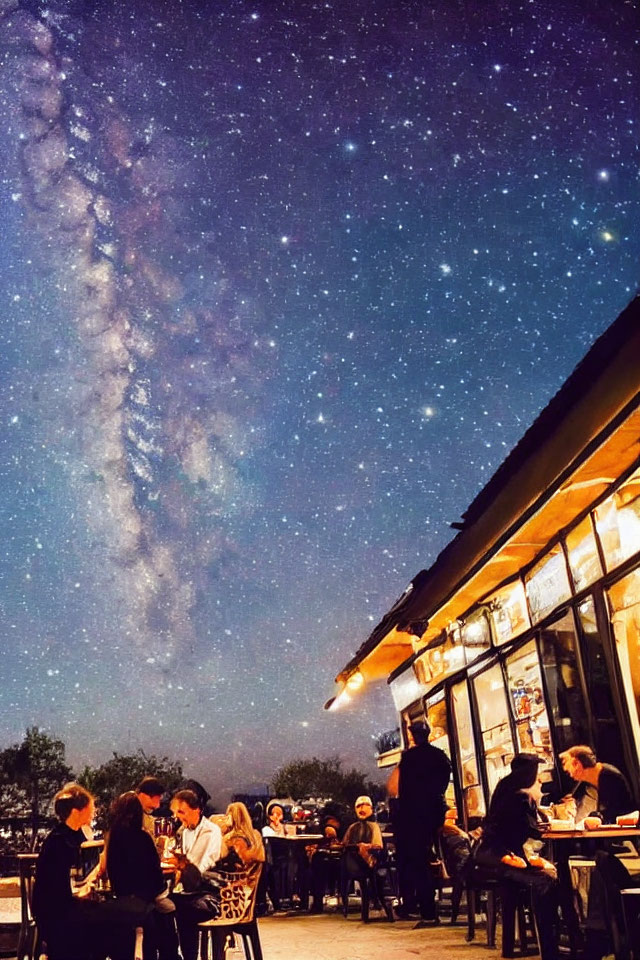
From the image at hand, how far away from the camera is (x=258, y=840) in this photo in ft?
18.1

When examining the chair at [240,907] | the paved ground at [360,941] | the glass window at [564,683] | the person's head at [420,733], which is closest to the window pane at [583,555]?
the glass window at [564,683]

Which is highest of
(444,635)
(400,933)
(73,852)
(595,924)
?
(444,635)

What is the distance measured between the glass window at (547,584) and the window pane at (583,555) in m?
0.20

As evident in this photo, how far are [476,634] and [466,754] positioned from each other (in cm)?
230

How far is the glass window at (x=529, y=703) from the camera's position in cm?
895

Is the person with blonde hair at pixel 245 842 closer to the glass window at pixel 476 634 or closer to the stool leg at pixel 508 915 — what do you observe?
the stool leg at pixel 508 915

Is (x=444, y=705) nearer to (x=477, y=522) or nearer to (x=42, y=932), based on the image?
(x=477, y=522)

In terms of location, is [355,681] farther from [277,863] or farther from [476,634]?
[476,634]

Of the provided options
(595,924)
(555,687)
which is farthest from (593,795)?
(595,924)

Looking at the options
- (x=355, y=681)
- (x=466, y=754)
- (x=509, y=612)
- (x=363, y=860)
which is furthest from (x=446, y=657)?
(x=363, y=860)

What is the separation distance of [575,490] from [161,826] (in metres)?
6.07

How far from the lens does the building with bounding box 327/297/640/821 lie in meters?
5.77

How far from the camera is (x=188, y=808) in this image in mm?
6211

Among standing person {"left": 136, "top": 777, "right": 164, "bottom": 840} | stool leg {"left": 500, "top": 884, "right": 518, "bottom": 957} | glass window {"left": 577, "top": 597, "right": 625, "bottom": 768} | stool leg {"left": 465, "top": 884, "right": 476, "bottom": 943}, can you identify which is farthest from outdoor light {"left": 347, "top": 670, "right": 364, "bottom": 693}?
stool leg {"left": 500, "top": 884, "right": 518, "bottom": 957}
